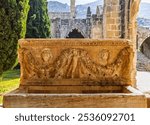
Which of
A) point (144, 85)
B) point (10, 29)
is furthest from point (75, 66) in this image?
point (144, 85)

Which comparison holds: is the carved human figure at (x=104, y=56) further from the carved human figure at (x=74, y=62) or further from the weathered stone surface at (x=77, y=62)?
the carved human figure at (x=74, y=62)

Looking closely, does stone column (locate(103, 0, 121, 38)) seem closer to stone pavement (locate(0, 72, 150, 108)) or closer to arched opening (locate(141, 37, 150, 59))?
stone pavement (locate(0, 72, 150, 108))

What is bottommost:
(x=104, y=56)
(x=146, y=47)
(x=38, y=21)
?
(x=146, y=47)

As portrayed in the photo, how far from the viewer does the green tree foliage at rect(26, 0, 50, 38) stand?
25.5m

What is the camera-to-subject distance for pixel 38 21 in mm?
26156

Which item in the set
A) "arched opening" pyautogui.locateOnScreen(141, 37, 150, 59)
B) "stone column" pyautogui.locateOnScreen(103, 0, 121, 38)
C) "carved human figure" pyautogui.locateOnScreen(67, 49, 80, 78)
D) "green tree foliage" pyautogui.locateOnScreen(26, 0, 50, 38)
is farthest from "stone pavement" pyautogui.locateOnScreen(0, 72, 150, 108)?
"arched opening" pyautogui.locateOnScreen(141, 37, 150, 59)

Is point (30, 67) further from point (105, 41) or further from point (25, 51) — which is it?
point (105, 41)

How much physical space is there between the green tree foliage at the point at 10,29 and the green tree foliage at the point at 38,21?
11655mm

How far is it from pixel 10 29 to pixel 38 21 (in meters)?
13.0

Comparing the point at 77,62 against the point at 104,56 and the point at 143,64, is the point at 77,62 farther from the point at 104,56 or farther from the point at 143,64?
the point at 143,64

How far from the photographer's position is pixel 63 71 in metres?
5.63

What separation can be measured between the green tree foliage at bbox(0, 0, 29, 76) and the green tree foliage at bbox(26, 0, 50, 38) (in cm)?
1165

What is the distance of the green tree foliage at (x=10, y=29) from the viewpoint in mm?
13047

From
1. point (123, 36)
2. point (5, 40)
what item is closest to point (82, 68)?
point (123, 36)
